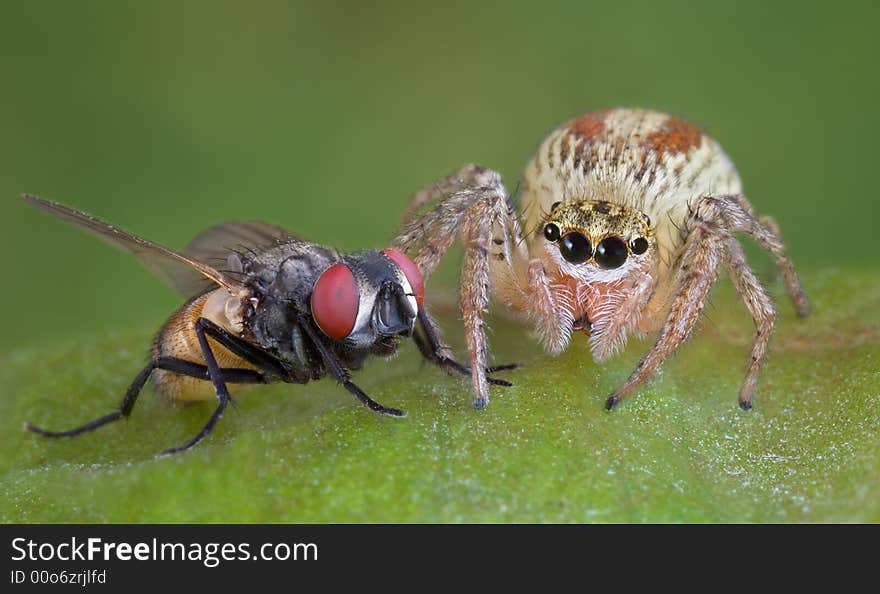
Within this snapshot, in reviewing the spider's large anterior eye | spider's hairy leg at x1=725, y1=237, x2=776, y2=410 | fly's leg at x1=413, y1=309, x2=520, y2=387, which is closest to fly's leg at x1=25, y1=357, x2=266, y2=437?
fly's leg at x1=413, y1=309, x2=520, y2=387

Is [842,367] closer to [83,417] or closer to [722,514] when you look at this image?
[722,514]

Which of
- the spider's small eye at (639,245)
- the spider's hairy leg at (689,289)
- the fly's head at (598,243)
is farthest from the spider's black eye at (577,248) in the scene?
the spider's hairy leg at (689,289)

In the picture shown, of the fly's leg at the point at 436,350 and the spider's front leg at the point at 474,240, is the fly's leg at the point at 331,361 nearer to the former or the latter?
the fly's leg at the point at 436,350

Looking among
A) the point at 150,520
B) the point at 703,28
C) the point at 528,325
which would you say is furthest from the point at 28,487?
the point at 703,28

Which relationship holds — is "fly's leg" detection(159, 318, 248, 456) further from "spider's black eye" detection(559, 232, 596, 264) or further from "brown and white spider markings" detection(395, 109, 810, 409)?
"spider's black eye" detection(559, 232, 596, 264)

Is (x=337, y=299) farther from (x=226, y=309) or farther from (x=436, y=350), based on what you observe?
(x=226, y=309)

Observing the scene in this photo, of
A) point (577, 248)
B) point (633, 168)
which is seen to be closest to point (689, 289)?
point (577, 248)
